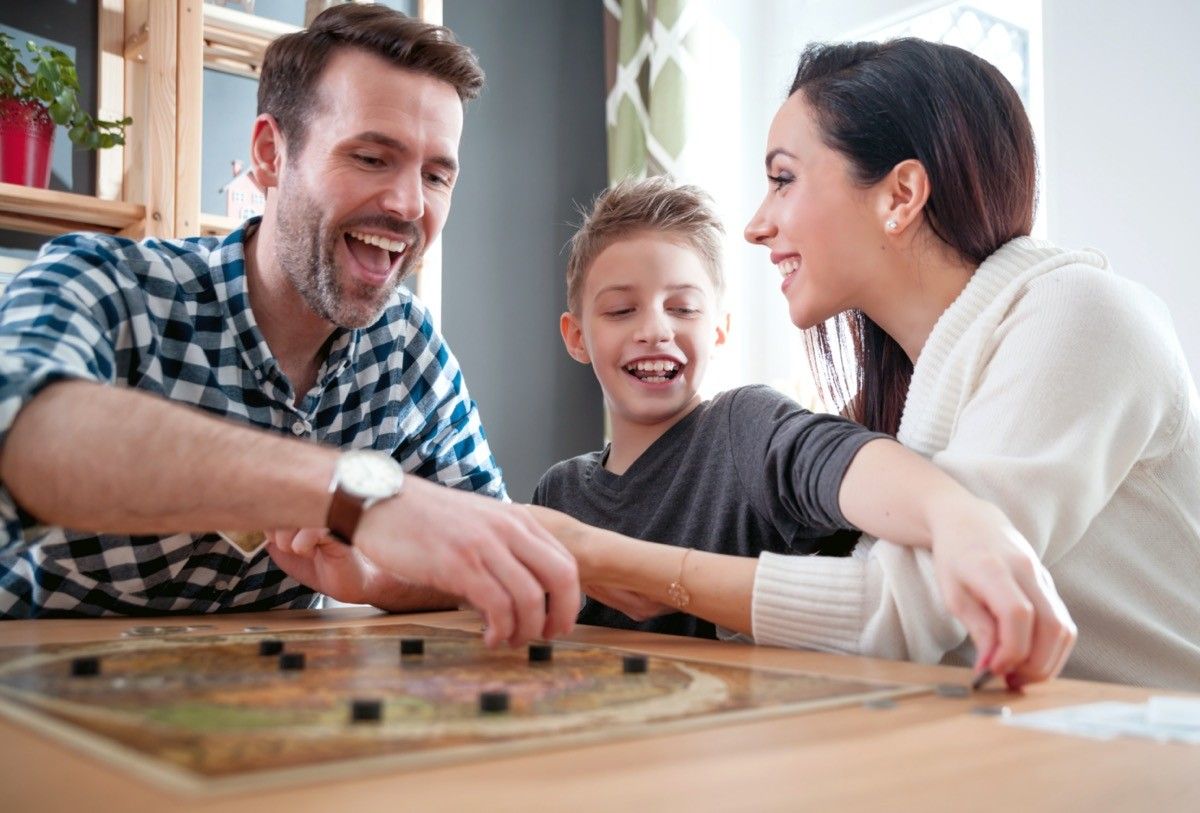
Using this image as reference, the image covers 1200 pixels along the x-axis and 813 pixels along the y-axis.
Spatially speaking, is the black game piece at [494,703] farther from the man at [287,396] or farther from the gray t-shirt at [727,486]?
the gray t-shirt at [727,486]

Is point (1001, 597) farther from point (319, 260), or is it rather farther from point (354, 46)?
point (354, 46)

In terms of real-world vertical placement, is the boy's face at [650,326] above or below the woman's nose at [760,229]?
below

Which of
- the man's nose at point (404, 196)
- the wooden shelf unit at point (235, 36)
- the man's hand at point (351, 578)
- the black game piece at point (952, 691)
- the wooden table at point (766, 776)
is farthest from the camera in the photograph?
the wooden shelf unit at point (235, 36)

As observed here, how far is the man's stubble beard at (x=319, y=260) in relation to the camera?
1728mm

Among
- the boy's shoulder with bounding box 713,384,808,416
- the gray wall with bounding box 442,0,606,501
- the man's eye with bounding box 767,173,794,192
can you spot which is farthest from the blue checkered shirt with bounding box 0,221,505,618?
the gray wall with bounding box 442,0,606,501

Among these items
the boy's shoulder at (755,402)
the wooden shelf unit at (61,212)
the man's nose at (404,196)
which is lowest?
the boy's shoulder at (755,402)

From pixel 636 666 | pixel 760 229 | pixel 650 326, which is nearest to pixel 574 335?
pixel 650 326

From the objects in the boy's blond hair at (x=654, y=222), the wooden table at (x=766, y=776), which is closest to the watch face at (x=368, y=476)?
the wooden table at (x=766, y=776)

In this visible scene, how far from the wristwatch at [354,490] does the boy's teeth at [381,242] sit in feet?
3.12

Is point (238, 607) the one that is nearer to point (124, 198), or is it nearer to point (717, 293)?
point (717, 293)

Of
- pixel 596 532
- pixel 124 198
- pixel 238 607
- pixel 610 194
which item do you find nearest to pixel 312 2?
pixel 124 198

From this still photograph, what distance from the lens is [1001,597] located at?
33.6 inches

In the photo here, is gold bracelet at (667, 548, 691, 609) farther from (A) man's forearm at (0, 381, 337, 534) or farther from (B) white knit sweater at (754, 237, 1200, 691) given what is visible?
(A) man's forearm at (0, 381, 337, 534)

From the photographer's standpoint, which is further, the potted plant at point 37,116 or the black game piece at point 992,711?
the potted plant at point 37,116
